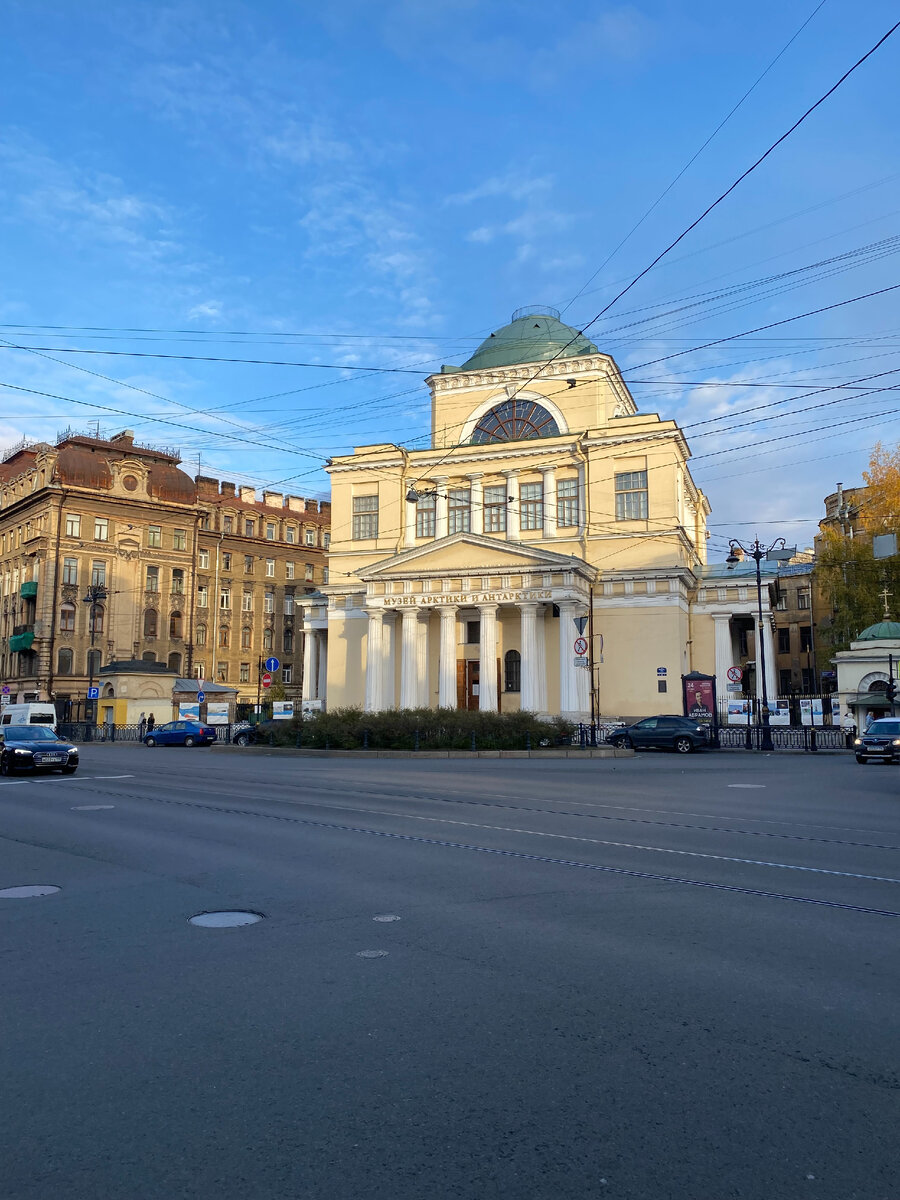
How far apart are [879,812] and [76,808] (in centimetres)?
1361

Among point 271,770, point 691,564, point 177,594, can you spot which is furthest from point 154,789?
point 177,594

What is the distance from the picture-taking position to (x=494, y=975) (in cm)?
581

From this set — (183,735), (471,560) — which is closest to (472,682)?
(471,560)

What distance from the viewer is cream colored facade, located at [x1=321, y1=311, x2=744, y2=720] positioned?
45.7m

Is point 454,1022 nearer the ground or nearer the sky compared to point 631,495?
nearer the ground

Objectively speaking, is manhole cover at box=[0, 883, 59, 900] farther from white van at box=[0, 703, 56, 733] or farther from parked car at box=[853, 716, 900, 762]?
white van at box=[0, 703, 56, 733]

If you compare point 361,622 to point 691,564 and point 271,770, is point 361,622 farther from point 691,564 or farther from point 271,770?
point 271,770

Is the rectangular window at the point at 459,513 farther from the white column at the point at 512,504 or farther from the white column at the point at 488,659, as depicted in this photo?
the white column at the point at 488,659

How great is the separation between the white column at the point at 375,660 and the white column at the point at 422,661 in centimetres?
211

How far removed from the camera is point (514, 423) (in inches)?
2088

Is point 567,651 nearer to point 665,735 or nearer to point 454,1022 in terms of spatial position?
point 665,735

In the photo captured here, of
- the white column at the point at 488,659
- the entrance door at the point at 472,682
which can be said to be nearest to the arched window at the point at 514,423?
the white column at the point at 488,659

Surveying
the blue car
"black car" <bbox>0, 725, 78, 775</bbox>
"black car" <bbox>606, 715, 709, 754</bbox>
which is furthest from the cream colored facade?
"black car" <bbox>0, 725, 78, 775</bbox>

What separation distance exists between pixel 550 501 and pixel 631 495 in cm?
439
